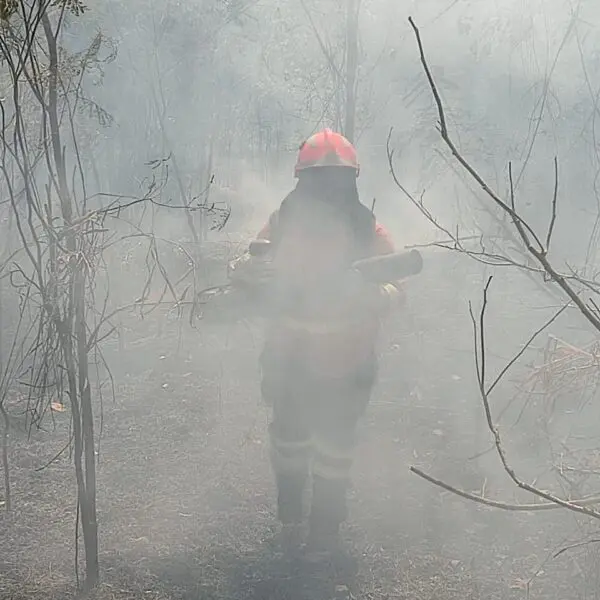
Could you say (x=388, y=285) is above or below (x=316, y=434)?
above

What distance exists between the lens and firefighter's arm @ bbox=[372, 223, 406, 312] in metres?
2.76

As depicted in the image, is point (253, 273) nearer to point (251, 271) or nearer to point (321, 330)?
point (251, 271)

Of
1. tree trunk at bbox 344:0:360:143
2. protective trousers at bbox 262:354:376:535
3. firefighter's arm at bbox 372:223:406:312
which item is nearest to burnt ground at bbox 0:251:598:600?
protective trousers at bbox 262:354:376:535

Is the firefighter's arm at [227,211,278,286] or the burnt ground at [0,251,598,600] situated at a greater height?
the firefighter's arm at [227,211,278,286]

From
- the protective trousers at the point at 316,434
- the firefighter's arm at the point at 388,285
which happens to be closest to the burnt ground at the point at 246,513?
the protective trousers at the point at 316,434

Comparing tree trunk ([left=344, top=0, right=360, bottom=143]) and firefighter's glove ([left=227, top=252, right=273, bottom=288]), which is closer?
firefighter's glove ([left=227, top=252, right=273, bottom=288])

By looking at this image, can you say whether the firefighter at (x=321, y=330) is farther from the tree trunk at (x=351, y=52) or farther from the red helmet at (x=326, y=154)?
the tree trunk at (x=351, y=52)

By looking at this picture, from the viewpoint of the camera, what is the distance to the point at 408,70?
7605 millimetres

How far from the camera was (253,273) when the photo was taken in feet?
8.96

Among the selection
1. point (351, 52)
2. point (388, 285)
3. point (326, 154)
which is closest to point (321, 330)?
point (388, 285)

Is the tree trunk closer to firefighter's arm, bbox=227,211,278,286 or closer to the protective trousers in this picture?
firefighter's arm, bbox=227,211,278,286

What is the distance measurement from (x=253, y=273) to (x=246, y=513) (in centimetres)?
100

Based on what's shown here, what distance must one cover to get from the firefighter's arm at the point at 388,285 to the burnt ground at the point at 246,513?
54 centimetres

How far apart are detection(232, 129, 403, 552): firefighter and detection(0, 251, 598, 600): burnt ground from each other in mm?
199
